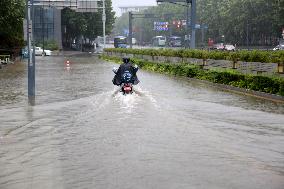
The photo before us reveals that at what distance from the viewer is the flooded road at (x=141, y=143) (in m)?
7.87

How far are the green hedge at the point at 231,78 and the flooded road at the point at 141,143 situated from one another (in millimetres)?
1374

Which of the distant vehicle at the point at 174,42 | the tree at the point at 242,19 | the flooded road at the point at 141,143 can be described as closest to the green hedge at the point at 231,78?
the flooded road at the point at 141,143

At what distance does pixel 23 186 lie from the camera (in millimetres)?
7547

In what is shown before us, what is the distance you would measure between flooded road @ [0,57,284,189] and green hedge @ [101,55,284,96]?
4.51ft

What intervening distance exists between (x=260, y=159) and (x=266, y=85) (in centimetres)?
1246

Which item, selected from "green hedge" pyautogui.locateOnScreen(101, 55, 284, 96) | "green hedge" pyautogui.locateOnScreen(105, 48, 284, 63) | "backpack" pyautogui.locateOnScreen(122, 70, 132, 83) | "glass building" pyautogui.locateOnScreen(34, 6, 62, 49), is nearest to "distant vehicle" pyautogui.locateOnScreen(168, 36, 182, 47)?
"glass building" pyautogui.locateOnScreen(34, 6, 62, 49)

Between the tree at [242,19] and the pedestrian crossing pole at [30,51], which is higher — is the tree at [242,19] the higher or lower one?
the higher one

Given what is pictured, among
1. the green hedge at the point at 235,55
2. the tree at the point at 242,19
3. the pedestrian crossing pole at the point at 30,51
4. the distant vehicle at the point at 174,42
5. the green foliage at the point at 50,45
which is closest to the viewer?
the pedestrian crossing pole at the point at 30,51

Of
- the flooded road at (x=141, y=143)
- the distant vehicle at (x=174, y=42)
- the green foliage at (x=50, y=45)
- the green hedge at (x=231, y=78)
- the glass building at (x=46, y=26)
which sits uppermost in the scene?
the glass building at (x=46, y=26)

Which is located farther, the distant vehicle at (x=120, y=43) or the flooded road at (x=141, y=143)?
the distant vehicle at (x=120, y=43)

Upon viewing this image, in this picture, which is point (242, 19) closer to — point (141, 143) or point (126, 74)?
point (126, 74)

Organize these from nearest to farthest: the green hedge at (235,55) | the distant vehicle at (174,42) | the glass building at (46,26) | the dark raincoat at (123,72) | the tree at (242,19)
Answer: the dark raincoat at (123,72) → the green hedge at (235,55) → the tree at (242,19) → the glass building at (46,26) → the distant vehicle at (174,42)

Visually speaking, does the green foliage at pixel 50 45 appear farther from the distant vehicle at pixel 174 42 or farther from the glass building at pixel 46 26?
the distant vehicle at pixel 174 42

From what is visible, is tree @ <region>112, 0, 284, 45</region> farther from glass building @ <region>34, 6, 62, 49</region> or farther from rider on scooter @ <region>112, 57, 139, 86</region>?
rider on scooter @ <region>112, 57, 139, 86</region>
